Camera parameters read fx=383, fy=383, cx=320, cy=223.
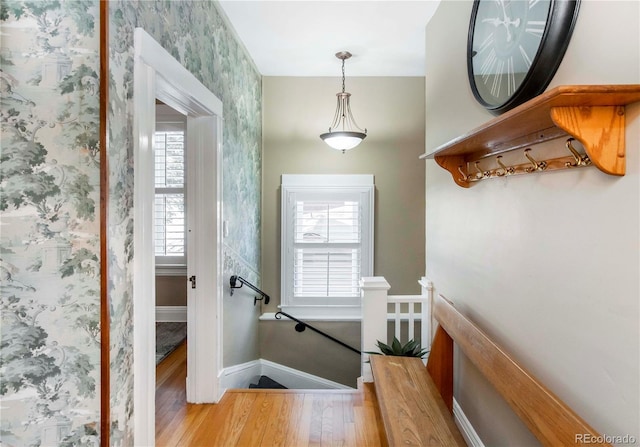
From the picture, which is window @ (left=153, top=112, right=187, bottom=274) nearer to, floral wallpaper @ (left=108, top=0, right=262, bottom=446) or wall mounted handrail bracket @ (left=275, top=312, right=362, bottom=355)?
floral wallpaper @ (left=108, top=0, right=262, bottom=446)

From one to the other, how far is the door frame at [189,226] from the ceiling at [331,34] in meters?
0.84

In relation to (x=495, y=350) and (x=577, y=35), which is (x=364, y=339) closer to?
(x=495, y=350)

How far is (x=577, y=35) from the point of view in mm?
1120

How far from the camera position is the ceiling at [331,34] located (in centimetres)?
270

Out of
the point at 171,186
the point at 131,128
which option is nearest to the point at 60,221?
the point at 131,128

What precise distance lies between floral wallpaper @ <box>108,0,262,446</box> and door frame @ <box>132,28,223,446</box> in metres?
0.05

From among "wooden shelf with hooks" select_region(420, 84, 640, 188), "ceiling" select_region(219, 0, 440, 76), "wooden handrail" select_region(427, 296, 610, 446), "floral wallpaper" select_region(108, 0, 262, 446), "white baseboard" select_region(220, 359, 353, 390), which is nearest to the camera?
"wooden shelf with hooks" select_region(420, 84, 640, 188)

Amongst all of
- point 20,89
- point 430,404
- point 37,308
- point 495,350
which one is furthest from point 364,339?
point 20,89

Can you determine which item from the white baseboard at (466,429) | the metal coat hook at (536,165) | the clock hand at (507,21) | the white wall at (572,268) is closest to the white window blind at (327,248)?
the white baseboard at (466,429)

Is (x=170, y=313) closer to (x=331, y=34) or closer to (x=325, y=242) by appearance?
(x=325, y=242)

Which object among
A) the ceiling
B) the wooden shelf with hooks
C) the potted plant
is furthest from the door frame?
the wooden shelf with hooks

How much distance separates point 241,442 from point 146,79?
6.36ft

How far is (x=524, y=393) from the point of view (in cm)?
122

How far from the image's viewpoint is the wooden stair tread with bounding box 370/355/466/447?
161cm
